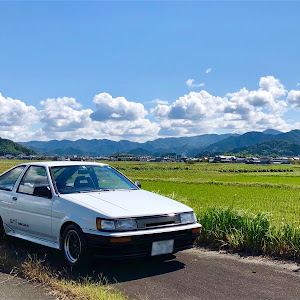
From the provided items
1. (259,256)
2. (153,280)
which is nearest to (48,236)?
(153,280)

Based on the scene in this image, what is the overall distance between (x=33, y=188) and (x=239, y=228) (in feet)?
12.8

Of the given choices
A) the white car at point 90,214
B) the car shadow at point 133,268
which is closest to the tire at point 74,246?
the white car at point 90,214

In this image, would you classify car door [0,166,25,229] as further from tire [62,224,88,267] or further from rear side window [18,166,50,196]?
tire [62,224,88,267]

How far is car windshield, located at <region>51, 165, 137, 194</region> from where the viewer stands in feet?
19.6

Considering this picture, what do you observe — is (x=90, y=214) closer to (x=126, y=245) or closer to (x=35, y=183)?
(x=126, y=245)

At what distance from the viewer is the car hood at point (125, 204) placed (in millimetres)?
5000

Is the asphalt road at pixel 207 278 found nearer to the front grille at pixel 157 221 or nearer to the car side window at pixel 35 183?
the front grille at pixel 157 221

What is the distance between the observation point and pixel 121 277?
4.91 m

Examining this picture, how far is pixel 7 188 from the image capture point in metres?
6.91

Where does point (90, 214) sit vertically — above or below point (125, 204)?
below

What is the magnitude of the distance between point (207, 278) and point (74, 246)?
1.95m

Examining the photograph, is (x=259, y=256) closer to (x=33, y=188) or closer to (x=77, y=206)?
(x=77, y=206)

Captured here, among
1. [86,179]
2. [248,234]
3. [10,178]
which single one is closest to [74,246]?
[86,179]

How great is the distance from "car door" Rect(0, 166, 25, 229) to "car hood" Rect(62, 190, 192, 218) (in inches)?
70.0
